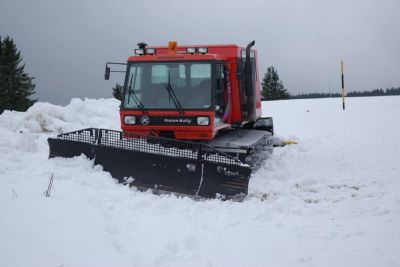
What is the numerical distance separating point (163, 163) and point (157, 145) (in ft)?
1.23

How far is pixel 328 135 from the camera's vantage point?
590 inches

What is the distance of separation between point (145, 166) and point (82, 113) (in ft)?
32.9

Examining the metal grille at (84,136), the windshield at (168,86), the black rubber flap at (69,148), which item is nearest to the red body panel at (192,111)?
the windshield at (168,86)

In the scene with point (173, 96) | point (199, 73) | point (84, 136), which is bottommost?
point (84, 136)

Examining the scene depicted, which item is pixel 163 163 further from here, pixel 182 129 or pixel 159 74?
pixel 159 74

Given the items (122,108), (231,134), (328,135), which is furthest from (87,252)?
(328,135)

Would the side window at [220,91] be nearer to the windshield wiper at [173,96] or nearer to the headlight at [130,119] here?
the windshield wiper at [173,96]

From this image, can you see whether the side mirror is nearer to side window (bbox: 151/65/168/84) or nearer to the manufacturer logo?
side window (bbox: 151/65/168/84)

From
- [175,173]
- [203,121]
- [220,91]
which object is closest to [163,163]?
[175,173]

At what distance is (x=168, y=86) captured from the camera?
8.69 meters

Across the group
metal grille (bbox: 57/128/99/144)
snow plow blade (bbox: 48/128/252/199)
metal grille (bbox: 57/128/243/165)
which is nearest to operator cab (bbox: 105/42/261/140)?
metal grille (bbox: 57/128/243/165)

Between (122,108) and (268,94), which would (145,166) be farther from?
(268,94)

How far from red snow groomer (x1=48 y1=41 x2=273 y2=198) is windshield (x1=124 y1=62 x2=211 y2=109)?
18 mm

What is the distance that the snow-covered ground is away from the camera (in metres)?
4.36
